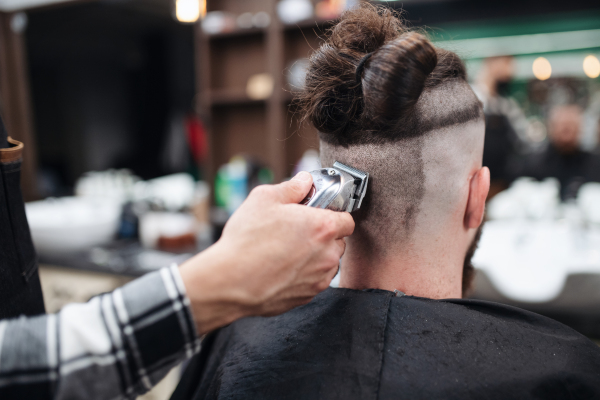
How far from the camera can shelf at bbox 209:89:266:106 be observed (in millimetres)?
3207

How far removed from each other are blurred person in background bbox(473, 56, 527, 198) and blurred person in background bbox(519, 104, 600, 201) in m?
0.18

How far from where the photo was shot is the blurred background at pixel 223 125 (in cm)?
220

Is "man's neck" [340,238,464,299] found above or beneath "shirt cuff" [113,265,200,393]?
beneath

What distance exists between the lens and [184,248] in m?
2.45

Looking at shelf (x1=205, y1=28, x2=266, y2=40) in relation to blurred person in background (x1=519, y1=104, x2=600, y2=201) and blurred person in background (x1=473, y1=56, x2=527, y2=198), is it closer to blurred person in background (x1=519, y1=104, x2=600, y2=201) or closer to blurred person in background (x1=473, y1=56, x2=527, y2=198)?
blurred person in background (x1=473, y1=56, x2=527, y2=198)

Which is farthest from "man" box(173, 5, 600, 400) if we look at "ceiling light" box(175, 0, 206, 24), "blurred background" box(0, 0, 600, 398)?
"ceiling light" box(175, 0, 206, 24)

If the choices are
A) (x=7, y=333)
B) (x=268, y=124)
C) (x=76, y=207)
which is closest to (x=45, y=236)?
(x=76, y=207)

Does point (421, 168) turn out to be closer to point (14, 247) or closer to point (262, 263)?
point (262, 263)

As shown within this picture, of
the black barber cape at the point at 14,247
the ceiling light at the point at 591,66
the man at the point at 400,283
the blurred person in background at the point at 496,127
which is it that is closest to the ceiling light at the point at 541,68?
the ceiling light at the point at 591,66

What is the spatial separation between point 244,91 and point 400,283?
2.71m

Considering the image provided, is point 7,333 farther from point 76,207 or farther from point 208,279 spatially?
point 76,207

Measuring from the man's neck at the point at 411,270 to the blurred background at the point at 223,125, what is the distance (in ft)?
1.87

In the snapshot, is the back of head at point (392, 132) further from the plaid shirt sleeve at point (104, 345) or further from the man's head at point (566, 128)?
the man's head at point (566, 128)

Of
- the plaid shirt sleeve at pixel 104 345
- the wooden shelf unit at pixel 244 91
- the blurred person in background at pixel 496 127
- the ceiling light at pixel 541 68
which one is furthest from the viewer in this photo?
the ceiling light at pixel 541 68
